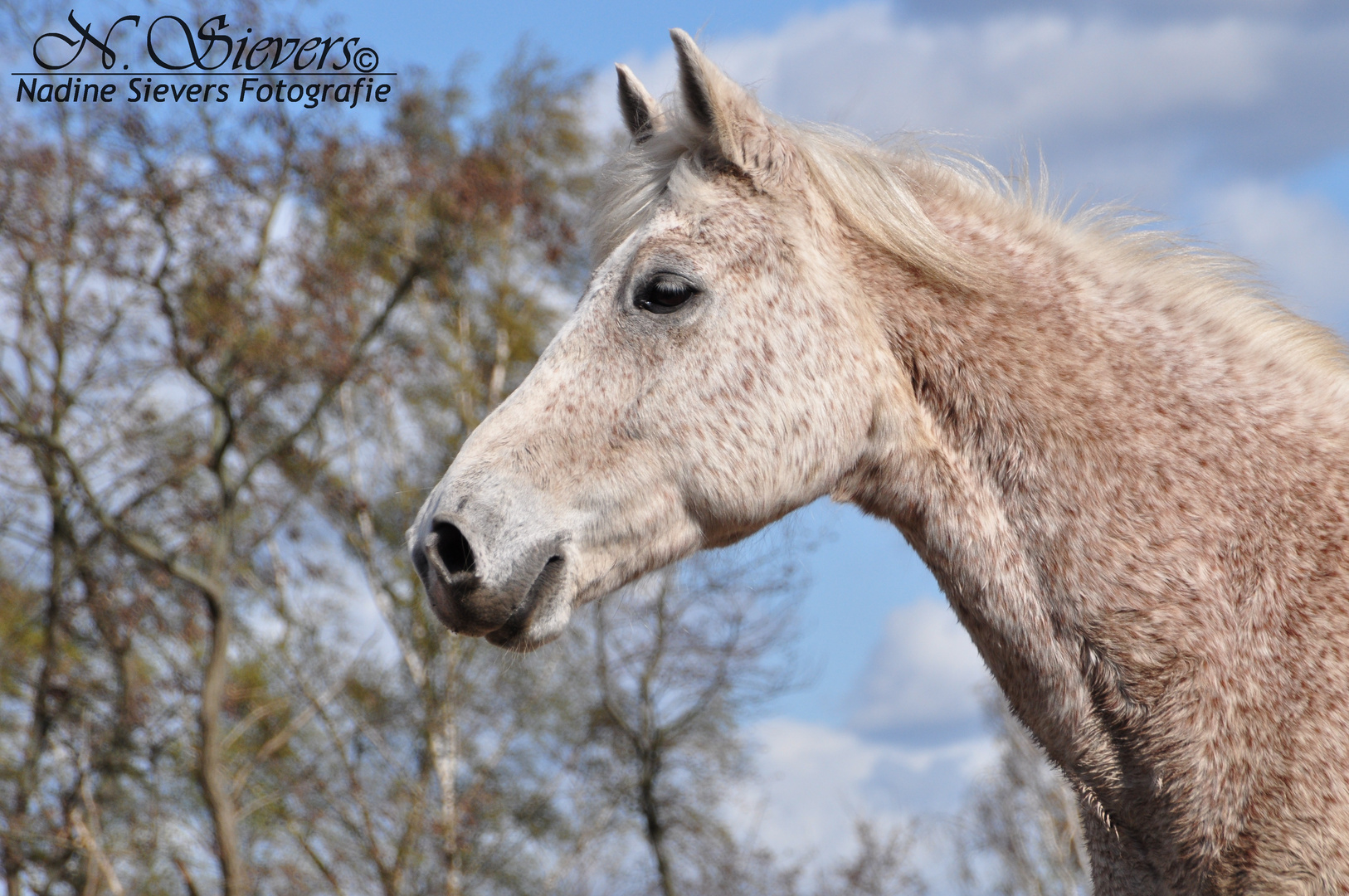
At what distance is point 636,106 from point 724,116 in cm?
61

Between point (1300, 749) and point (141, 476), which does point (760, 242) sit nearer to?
point (1300, 749)

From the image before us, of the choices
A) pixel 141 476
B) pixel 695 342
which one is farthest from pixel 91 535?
pixel 695 342

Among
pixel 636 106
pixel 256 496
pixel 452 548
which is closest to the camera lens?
pixel 452 548

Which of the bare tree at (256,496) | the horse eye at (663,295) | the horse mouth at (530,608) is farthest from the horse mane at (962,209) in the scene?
the bare tree at (256,496)

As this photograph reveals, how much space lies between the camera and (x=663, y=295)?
304cm

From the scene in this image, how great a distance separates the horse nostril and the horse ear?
5.03ft

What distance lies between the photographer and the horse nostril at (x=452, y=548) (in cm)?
270

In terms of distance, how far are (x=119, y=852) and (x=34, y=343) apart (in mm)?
7146

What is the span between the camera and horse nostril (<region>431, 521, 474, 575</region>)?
270 centimetres

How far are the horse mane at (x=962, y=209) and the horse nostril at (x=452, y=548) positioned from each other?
1157 mm

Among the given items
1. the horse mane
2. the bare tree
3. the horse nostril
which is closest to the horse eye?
the horse mane

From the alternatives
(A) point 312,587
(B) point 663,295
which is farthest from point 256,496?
(B) point 663,295

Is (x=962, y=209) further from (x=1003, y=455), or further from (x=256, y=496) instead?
(x=256, y=496)

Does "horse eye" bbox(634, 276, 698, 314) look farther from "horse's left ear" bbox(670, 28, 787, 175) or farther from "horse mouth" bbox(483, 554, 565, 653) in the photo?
"horse mouth" bbox(483, 554, 565, 653)
